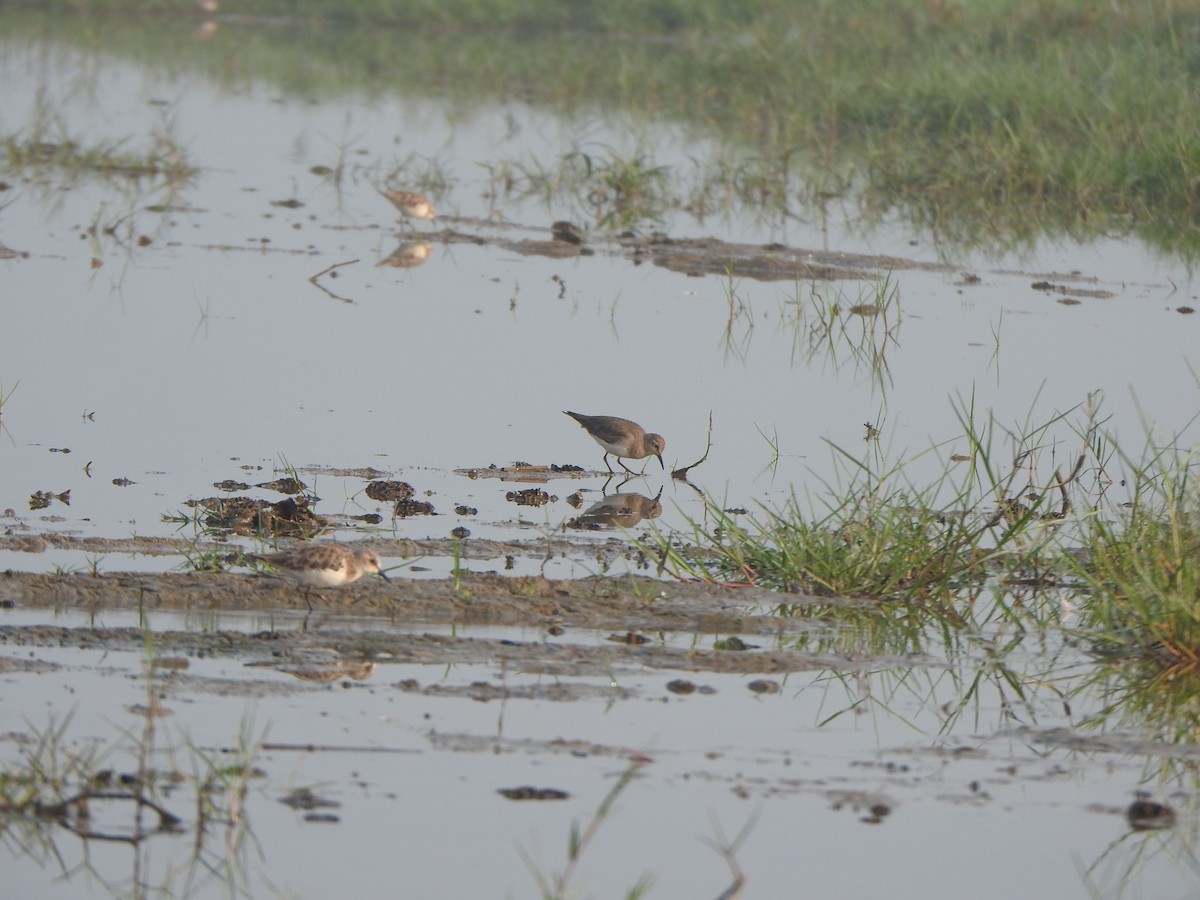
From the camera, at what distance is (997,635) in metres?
6.90

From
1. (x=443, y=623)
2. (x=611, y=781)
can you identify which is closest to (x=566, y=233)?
(x=443, y=623)

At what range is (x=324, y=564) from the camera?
20.6ft

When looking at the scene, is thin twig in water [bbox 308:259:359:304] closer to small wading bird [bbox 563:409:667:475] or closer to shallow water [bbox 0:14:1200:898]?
shallow water [bbox 0:14:1200:898]

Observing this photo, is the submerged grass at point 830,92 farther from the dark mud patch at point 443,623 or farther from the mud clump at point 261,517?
the dark mud patch at point 443,623

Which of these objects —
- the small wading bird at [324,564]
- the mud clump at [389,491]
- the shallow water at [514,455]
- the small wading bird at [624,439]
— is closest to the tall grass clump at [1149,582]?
the shallow water at [514,455]

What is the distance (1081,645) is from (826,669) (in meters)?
1.07

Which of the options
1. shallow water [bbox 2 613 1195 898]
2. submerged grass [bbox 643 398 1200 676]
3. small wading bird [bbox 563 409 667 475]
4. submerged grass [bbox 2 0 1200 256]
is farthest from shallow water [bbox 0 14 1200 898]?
submerged grass [bbox 2 0 1200 256]

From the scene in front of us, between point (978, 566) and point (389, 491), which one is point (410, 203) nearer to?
point (389, 491)

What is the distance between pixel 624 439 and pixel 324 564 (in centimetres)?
278

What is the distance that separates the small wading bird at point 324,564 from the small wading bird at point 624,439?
2.50 meters

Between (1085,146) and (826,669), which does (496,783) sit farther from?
(1085,146)

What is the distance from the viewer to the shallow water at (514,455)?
4.96m

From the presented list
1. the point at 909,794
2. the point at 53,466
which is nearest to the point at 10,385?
the point at 53,466

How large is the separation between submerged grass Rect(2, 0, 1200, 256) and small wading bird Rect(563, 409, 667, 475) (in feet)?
22.7
